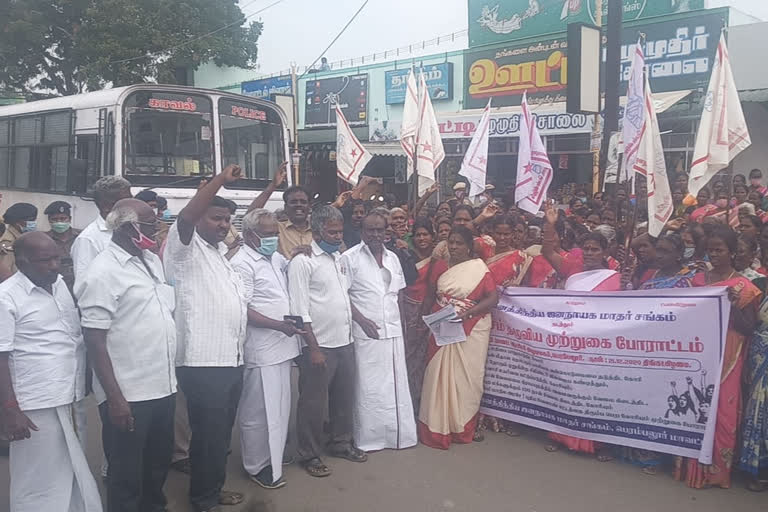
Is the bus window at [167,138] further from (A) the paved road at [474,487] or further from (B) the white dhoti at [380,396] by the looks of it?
(B) the white dhoti at [380,396]

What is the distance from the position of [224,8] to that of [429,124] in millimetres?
17244

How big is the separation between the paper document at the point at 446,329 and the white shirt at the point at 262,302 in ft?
3.60

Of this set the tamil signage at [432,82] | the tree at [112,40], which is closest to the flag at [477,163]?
the tamil signage at [432,82]

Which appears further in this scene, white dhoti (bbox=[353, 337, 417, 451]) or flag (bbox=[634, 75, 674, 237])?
flag (bbox=[634, 75, 674, 237])

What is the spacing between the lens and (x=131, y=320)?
3250mm

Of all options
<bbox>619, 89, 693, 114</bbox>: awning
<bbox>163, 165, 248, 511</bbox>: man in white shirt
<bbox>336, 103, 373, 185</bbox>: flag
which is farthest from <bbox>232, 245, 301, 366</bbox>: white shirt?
<bbox>619, 89, 693, 114</bbox>: awning

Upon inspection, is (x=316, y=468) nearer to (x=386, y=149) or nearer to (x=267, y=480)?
(x=267, y=480)

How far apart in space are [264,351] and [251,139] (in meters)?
6.15

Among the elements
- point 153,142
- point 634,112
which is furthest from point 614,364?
point 153,142

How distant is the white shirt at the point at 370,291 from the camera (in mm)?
4660

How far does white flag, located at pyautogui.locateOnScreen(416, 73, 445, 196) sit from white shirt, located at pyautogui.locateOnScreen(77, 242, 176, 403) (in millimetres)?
5161

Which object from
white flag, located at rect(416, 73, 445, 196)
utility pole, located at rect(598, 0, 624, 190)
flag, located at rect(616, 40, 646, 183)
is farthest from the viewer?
utility pole, located at rect(598, 0, 624, 190)

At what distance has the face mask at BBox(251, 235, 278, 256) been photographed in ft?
13.5

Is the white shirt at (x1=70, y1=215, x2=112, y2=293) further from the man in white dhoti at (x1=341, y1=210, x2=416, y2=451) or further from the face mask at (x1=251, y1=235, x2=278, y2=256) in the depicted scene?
the man in white dhoti at (x1=341, y1=210, x2=416, y2=451)
